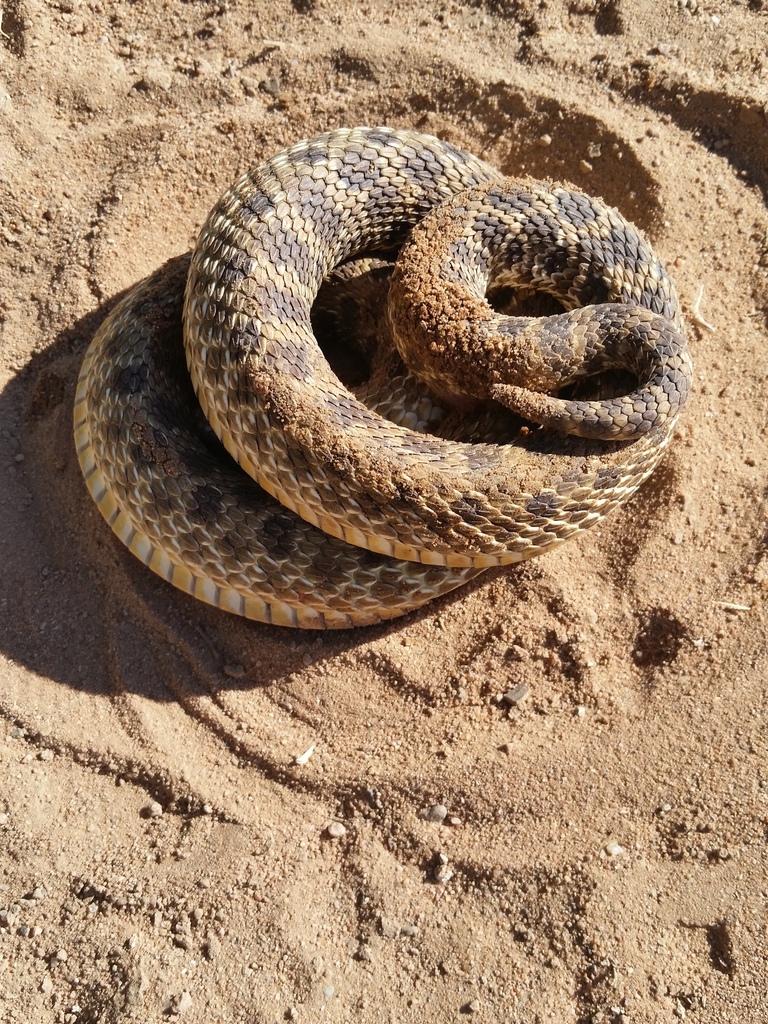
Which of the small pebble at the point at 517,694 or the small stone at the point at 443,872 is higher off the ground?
the small pebble at the point at 517,694

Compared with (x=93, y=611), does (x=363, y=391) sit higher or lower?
higher

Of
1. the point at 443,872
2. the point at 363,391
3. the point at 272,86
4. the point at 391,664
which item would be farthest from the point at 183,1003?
the point at 272,86

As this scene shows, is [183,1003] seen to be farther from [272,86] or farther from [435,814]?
[272,86]

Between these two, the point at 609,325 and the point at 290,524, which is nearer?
the point at 609,325

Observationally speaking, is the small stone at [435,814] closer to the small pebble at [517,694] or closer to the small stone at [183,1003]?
the small pebble at [517,694]

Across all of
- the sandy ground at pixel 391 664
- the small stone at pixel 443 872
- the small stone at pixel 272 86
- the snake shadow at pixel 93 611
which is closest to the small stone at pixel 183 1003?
the sandy ground at pixel 391 664

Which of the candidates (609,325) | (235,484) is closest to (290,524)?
(235,484)

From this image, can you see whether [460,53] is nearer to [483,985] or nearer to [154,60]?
[154,60]
